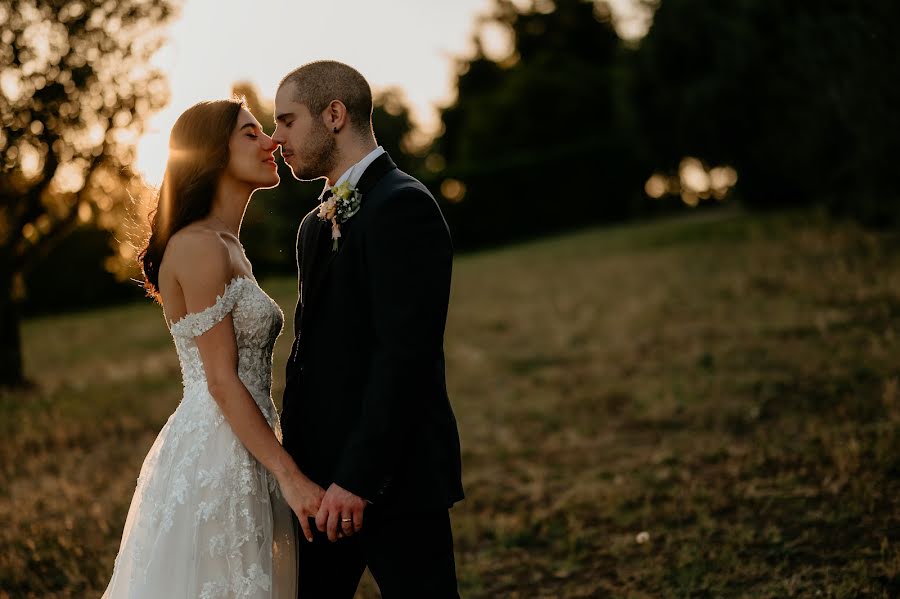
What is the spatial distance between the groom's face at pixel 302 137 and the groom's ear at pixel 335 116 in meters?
0.02

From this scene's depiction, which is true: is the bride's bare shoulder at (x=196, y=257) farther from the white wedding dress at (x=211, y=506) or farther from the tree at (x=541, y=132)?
the tree at (x=541, y=132)

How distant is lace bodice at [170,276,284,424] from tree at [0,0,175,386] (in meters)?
7.88

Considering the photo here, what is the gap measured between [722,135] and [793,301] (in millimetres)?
10225

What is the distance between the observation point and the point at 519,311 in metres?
15.5

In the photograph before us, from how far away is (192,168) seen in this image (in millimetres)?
3215

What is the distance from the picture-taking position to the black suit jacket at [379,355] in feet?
8.93

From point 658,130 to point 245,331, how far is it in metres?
21.8

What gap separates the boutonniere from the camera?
9.45ft

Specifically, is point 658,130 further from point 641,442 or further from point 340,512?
point 340,512

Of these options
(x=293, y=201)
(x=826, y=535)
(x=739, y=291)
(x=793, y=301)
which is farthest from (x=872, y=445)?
(x=293, y=201)

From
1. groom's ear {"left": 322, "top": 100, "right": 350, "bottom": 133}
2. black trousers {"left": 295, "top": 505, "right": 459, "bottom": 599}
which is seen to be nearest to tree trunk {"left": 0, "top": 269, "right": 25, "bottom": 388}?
groom's ear {"left": 322, "top": 100, "right": 350, "bottom": 133}

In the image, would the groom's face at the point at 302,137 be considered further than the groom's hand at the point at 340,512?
Yes

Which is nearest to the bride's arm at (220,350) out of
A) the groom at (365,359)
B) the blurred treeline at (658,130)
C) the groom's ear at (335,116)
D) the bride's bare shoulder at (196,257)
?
the bride's bare shoulder at (196,257)

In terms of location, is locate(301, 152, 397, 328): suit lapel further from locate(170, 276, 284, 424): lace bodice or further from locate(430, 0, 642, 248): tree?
locate(430, 0, 642, 248): tree
